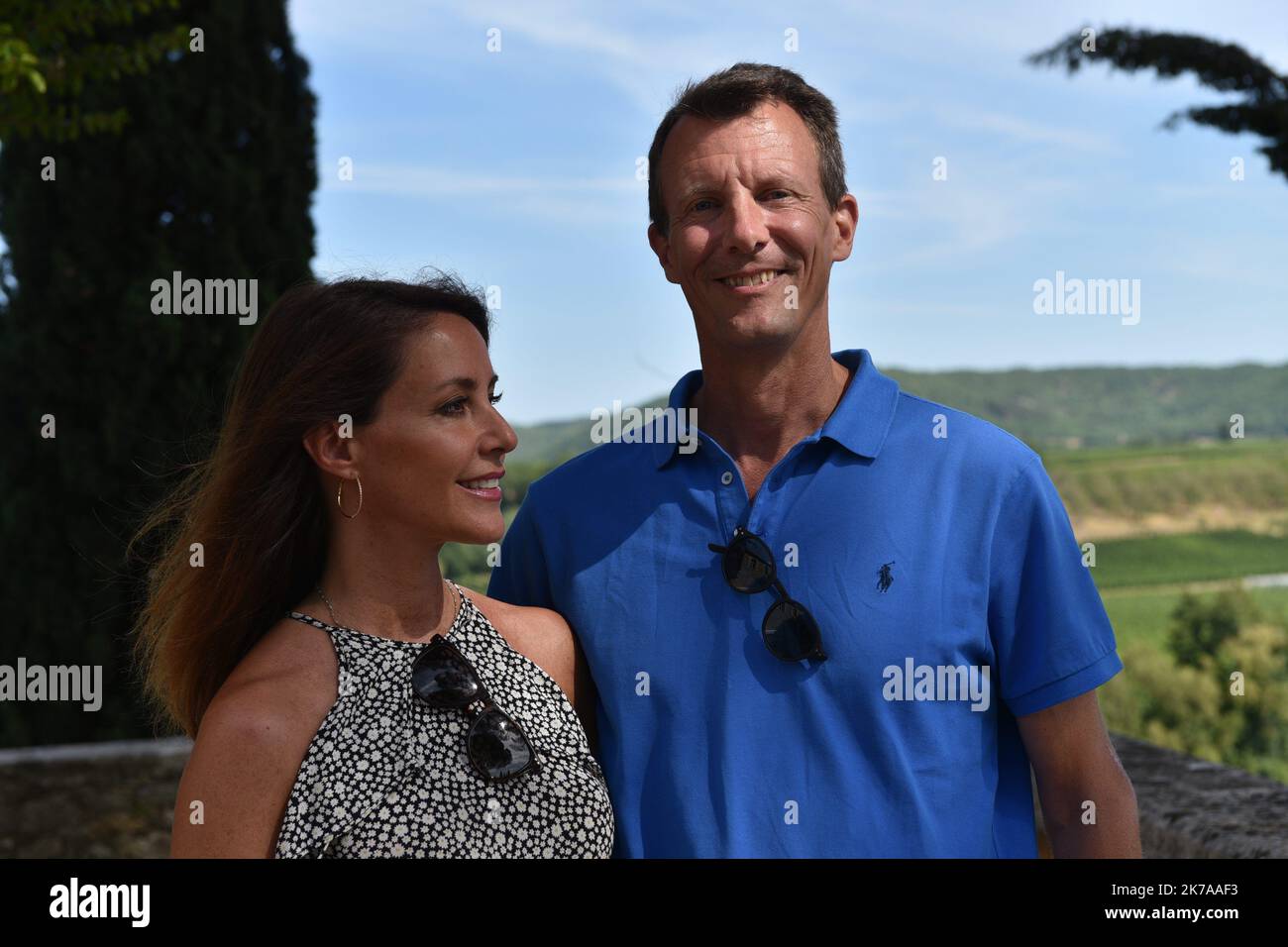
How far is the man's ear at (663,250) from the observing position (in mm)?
2572

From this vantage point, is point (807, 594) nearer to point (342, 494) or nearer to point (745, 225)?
point (745, 225)

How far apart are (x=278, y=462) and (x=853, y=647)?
1.13 meters

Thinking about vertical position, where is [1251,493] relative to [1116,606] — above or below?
above

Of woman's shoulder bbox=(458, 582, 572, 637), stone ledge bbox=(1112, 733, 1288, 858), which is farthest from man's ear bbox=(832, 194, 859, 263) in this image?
stone ledge bbox=(1112, 733, 1288, 858)

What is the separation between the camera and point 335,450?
2.43 m

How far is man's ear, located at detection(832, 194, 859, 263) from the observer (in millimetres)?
2631

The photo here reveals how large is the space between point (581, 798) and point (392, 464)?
27.4 inches

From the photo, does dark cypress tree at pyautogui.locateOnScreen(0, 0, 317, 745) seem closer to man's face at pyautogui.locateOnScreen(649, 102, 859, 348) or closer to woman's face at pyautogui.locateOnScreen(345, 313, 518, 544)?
woman's face at pyautogui.locateOnScreen(345, 313, 518, 544)

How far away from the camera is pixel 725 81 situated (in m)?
2.51

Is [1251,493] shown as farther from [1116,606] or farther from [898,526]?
[898,526]

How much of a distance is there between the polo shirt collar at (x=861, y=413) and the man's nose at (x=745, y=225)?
0.35 metres

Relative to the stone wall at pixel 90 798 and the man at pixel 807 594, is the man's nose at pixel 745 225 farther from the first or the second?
the stone wall at pixel 90 798

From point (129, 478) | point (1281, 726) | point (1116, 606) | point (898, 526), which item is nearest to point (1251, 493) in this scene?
point (1116, 606)

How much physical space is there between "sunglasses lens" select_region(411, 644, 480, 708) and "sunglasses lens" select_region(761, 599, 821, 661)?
547 mm
